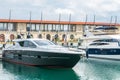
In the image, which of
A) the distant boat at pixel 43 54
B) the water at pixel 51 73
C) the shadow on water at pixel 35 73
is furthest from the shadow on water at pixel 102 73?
the distant boat at pixel 43 54

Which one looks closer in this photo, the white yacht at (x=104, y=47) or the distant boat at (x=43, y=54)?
the distant boat at (x=43, y=54)

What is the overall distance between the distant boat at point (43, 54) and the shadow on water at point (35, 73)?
0.67m

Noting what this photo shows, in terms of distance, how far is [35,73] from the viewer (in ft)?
113

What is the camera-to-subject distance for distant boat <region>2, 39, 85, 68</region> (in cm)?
3534

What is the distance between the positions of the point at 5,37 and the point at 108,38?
119 feet

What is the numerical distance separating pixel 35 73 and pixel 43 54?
2.61 meters

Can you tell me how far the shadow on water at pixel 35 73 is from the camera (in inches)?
1264

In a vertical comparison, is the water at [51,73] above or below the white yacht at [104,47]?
below

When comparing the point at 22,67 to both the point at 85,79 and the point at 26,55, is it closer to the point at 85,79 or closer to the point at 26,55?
the point at 26,55

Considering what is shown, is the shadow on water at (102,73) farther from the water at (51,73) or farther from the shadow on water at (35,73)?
the shadow on water at (35,73)

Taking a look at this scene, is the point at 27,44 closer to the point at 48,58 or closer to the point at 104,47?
the point at 48,58

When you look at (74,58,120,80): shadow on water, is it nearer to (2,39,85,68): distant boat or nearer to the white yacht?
Result: (2,39,85,68): distant boat

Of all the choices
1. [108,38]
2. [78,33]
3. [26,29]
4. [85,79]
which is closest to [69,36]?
[78,33]

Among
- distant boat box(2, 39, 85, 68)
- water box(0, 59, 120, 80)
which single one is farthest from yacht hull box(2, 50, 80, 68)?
water box(0, 59, 120, 80)
